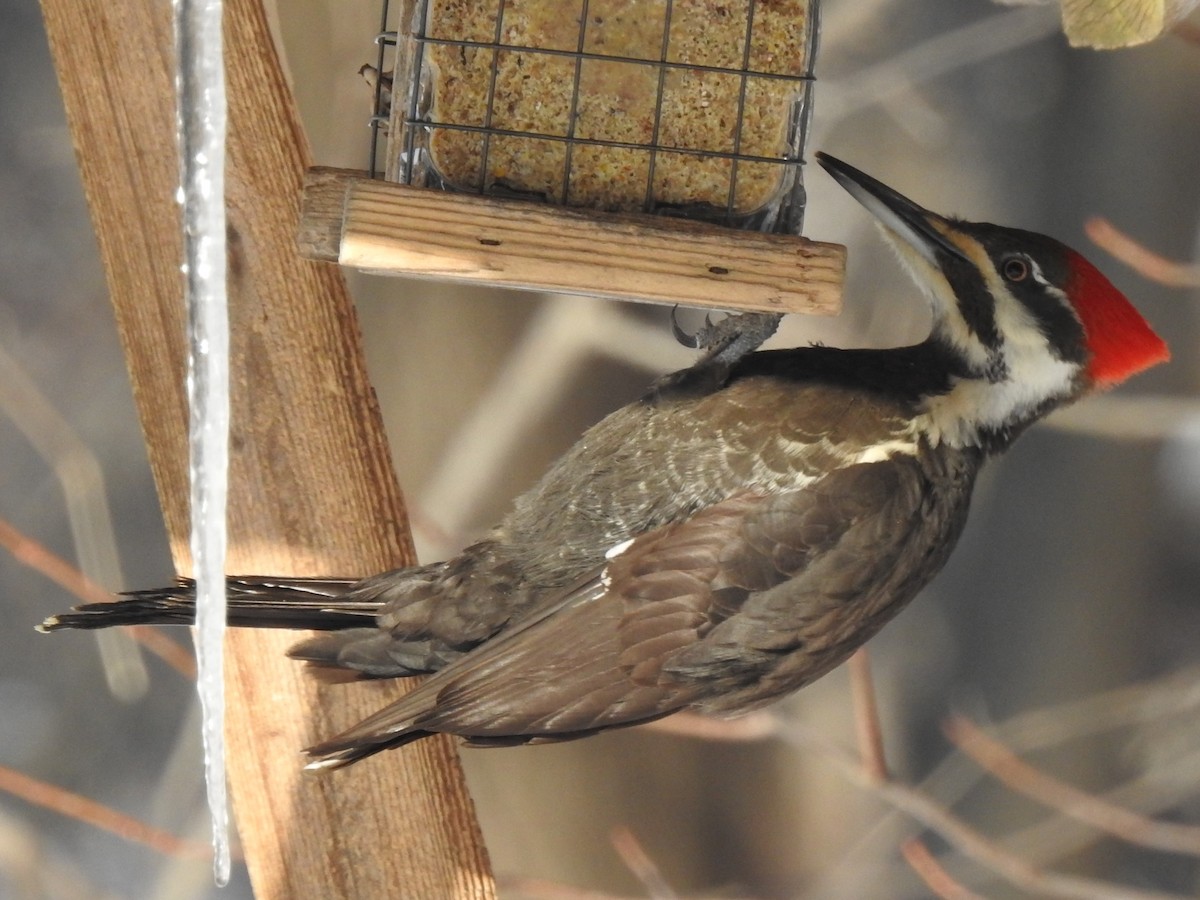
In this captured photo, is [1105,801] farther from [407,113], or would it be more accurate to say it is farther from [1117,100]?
[407,113]

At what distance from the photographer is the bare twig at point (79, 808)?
90.7 inches

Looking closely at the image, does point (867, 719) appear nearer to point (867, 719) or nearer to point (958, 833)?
point (867, 719)

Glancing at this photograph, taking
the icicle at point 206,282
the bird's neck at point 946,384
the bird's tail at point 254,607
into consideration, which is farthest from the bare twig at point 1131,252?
the icicle at point 206,282

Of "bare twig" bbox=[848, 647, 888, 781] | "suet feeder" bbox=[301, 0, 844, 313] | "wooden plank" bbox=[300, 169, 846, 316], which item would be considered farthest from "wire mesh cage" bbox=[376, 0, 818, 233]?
"bare twig" bbox=[848, 647, 888, 781]

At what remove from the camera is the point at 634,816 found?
2457mm

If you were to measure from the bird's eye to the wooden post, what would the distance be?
0.90m

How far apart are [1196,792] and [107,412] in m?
2.38

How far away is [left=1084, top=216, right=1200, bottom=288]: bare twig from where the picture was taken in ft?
7.41

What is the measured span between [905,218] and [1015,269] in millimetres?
165

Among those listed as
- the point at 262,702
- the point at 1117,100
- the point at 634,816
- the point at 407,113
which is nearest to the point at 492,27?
the point at 407,113

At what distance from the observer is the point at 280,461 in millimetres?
1527

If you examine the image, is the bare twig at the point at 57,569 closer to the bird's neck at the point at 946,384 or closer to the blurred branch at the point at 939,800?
the blurred branch at the point at 939,800

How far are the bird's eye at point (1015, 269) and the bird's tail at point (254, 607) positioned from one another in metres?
0.97

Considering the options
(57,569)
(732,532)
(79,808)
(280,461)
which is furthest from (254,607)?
(79,808)
